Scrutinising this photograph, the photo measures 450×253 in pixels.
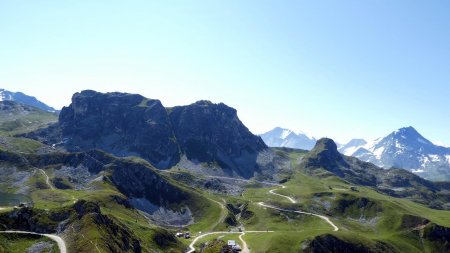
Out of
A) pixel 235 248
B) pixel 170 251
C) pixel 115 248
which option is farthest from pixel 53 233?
pixel 235 248

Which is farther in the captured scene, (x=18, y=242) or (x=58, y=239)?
(x=58, y=239)

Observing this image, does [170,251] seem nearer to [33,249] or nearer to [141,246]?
[141,246]

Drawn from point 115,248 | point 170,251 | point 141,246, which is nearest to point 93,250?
point 115,248

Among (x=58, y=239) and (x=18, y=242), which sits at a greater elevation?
(x=58, y=239)

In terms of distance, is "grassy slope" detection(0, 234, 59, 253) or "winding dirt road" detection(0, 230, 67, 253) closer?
"grassy slope" detection(0, 234, 59, 253)

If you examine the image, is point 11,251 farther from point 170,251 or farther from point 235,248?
point 235,248

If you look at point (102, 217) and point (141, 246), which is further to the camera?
point (141, 246)

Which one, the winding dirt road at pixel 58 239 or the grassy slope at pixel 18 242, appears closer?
the grassy slope at pixel 18 242

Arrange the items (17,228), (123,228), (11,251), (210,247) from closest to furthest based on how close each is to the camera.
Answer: (11,251) → (17,228) → (123,228) → (210,247)

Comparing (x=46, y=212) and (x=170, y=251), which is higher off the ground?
(x=46, y=212)

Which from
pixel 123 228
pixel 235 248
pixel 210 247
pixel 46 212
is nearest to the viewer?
pixel 46 212
